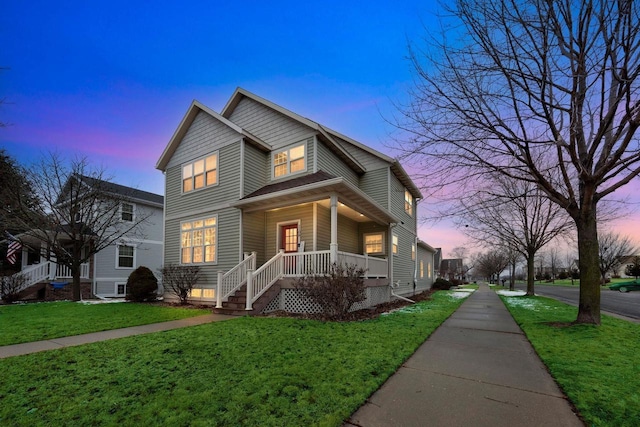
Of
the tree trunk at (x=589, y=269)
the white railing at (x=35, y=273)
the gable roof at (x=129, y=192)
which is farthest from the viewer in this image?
the gable roof at (x=129, y=192)

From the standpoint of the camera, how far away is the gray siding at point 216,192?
1276cm

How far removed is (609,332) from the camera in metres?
6.96

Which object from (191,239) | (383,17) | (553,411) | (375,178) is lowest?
(553,411)

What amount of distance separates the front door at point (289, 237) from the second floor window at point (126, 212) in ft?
42.7

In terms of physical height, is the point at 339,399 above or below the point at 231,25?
below

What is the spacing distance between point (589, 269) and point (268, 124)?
12701 millimetres

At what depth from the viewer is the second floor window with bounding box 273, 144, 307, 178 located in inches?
507

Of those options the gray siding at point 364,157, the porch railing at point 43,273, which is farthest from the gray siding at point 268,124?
the porch railing at point 43,273

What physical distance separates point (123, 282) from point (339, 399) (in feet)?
70.5

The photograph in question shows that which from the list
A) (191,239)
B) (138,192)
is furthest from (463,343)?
(138,192)

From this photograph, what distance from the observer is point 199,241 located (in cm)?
1356

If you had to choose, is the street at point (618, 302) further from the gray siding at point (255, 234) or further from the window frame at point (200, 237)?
the window frame at point (200, 237)

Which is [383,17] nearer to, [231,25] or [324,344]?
[324,344]

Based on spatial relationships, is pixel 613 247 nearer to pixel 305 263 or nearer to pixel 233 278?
pixel 305 263
